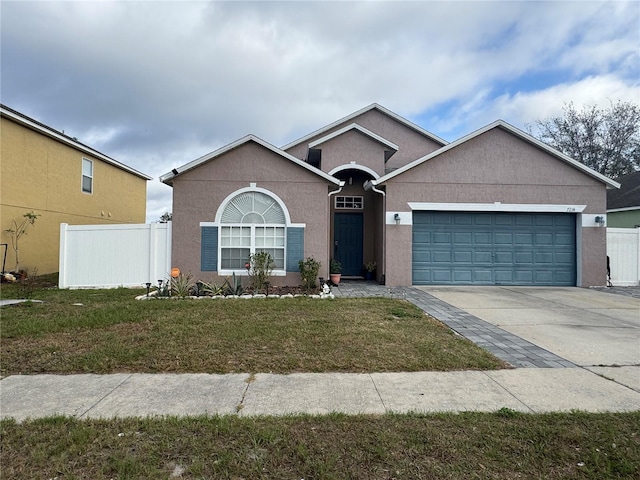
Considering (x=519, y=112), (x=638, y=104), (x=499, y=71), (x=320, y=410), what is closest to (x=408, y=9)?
(x=499, y=71)

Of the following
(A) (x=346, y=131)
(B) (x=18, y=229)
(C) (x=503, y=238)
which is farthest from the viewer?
(A) (x=346, y=131)

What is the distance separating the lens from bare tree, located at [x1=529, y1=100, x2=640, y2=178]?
26.7 m

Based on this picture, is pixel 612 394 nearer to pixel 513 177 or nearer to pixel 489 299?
pixel 489 299

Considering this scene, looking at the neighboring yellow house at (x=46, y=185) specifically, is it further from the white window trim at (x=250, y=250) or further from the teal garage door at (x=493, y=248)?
the teal garage door at (x=493, y=248)

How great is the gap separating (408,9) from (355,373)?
29.8 feet

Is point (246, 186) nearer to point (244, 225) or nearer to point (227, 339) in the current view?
point (244, 225)

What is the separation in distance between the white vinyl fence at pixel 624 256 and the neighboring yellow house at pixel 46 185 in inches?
820

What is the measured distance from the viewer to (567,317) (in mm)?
7719

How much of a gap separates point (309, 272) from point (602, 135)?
29.1 m

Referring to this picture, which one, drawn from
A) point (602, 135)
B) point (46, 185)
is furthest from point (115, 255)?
point (602, 135)

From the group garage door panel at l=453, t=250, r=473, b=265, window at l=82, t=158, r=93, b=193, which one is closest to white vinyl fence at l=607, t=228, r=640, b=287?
garage door panel at l=453, t=250, r=473, b=265

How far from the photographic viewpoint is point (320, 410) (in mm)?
3545

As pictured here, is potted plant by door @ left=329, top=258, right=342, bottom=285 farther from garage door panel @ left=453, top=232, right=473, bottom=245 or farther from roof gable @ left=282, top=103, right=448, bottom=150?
roof gable @ left=282, top=103, right=448, bottom=150

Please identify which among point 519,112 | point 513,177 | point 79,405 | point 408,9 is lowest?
point 79,405
